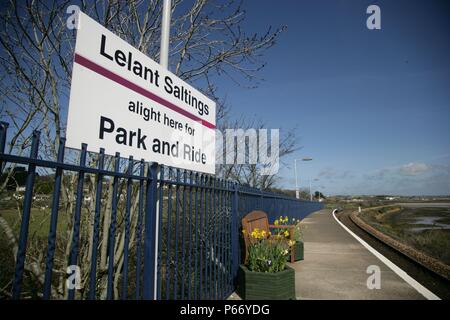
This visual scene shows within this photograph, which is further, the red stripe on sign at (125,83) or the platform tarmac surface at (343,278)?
the platform tarmac surface at (343,278)

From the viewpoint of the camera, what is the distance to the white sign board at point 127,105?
199cm

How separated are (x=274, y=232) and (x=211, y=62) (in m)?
4.78

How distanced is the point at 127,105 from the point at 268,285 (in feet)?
9.24

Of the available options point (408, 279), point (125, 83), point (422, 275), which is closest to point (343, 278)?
point (408, 279)

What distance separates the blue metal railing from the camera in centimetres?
171

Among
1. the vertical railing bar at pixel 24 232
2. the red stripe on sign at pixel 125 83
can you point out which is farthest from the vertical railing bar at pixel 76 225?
the red stripe on sign at pixel 125 83

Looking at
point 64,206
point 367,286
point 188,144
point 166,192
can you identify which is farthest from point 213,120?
point 367,286

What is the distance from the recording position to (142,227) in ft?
10.0

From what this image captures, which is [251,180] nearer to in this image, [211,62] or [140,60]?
[211,62]

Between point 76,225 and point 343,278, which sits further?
point 343,278

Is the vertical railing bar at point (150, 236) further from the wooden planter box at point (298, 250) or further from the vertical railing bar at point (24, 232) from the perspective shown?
the wooden planter box at point (298, 250)

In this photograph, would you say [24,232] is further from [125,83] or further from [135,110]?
[125,83]

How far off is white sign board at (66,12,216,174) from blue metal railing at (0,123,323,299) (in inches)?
5.2

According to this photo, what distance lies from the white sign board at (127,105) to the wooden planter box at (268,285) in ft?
5.40
